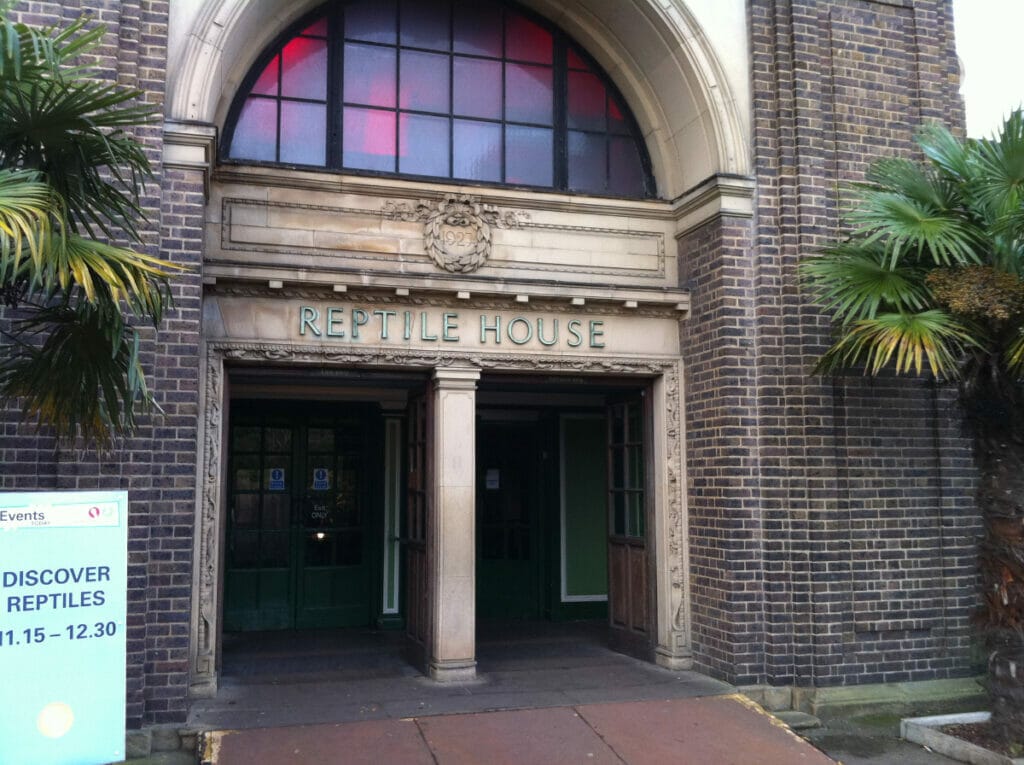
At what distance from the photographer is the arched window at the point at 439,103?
318 inches

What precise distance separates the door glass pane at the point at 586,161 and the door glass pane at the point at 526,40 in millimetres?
807

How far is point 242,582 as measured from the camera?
33.6 feet

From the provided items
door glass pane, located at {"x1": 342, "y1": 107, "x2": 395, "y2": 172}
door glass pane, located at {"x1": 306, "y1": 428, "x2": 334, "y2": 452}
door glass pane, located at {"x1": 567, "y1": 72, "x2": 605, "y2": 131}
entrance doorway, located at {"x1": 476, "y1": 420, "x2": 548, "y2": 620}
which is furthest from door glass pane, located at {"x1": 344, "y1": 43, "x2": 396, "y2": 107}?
entrance doorway, located at {"x1": 476, "y1": 420, "x2": 548, "y2": 620}

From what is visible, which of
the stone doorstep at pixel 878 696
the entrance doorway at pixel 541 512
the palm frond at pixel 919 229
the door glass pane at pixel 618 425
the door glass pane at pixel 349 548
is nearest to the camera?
the palm frond at pixel 919 229

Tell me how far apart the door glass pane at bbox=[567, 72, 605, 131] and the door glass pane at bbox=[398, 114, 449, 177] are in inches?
52.1

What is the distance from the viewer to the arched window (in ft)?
26.5

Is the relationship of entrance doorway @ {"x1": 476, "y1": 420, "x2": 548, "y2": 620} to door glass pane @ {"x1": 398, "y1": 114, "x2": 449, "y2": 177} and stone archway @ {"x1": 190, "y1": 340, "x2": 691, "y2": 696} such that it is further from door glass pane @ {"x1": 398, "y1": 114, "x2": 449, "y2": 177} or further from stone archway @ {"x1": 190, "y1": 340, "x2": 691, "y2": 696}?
door glass pane @ {"x1": 398, "y1": 114, "x2": 449, "y2": 177}

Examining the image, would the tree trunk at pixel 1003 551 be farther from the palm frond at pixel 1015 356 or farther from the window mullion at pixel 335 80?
the window mullion at pixel 335 80

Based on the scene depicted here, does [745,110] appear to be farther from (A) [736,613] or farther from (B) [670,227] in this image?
(A) [736,613]

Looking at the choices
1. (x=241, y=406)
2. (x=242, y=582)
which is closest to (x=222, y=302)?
(x=241, y=406)

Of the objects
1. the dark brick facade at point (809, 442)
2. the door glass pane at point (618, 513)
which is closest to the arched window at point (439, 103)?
the dark brick facade at point (809, 442)

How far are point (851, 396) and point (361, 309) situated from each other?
13.8 feet

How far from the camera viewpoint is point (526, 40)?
8844 mm

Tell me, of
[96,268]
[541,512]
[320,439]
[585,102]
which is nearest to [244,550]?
[320,439]
